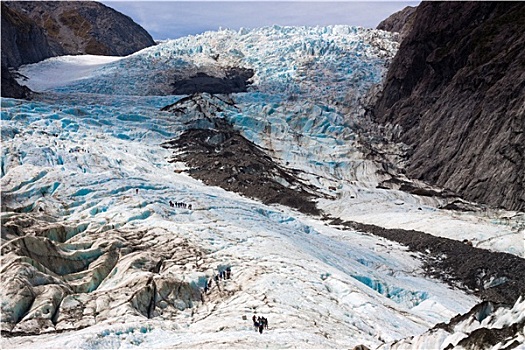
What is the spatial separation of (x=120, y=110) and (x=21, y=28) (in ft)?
134

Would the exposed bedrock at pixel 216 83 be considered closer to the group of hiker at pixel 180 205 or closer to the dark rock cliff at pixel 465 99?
the dark rock cliff at pixel 465 99

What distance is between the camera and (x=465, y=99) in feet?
156

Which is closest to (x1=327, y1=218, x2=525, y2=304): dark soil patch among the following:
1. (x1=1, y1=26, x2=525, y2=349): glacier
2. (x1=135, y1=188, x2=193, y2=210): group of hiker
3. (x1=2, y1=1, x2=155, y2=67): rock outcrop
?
(x1=1, y1=26, x2=525, y2=349): glacier

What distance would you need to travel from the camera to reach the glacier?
52.8ft

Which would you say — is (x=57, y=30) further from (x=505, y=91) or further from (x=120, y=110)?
(x=505, y=91)

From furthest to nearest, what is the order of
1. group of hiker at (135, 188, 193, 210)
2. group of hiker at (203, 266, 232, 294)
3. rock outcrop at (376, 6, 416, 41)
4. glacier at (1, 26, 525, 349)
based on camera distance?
1. rock outcrop at (376, 6, 416, 41)
2. group of hiker at (135, 188, 193, 210)
3. group of hiker at (203, 266, 232, 294)
4. glacier at (1, 26, 525, 349)

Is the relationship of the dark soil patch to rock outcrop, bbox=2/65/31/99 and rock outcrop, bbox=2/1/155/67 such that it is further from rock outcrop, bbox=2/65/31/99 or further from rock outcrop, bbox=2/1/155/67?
rock outcrop, bbox=2/1/155/67

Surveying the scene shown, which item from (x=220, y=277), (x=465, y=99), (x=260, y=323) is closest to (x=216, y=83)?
(x=465, y=99)

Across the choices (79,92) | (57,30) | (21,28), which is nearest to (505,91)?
(79,92)

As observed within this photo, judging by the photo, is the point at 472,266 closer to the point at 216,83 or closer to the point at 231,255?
the point at 231,255

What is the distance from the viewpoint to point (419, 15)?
208 feet

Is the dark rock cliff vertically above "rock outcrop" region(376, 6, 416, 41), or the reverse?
"rock outcrop" region(376, 6, 416, 41)

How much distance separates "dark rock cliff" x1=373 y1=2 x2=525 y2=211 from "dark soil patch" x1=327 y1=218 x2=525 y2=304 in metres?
10.8

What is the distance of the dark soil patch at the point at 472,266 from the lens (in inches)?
953
